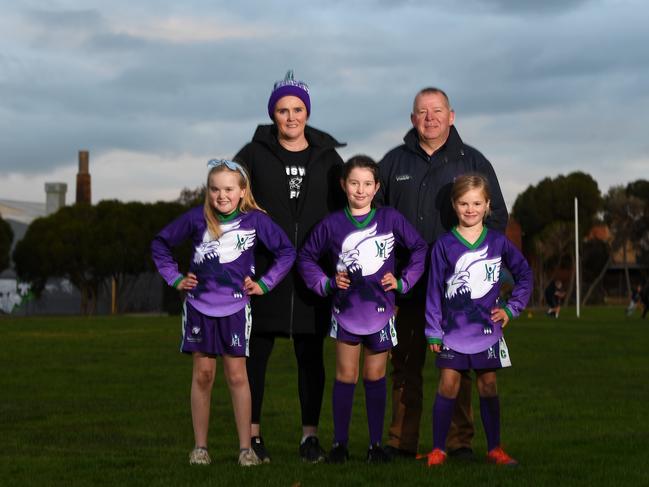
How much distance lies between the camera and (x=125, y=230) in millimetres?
70125

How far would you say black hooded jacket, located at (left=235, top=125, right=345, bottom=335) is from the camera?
7.74m

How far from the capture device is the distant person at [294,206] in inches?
305

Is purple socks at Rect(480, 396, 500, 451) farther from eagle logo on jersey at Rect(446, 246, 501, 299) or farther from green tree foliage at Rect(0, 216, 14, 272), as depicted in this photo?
green tree foliage at Rect(0, 216, 14, 272)

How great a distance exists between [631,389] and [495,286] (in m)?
9.16

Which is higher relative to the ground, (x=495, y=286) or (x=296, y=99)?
(x=296, y=99)

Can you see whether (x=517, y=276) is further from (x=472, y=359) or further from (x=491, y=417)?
(x=491, y=417)

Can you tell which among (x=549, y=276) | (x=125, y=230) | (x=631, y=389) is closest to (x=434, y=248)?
(x=631, y=389)

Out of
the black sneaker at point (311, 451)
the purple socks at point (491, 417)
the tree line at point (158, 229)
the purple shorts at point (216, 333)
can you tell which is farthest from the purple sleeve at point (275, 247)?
the tree line at point (158, 229)

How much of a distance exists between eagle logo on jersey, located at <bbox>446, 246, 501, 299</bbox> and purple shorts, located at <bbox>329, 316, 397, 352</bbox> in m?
0.42

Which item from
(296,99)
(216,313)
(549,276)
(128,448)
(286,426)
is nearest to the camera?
(216,313)

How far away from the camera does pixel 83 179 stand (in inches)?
3553

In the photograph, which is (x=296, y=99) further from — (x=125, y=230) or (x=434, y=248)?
(x=125, y=230)

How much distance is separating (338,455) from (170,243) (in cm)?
169

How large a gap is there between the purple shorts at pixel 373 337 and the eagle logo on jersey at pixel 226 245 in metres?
0.73
